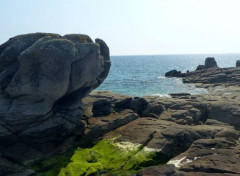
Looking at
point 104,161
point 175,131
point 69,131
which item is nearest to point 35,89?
point 69,131

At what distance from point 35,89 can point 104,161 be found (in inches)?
389

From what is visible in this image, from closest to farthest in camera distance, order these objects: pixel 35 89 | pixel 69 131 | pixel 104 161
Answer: pixel 104 161 < pixel 35 89 < pixel 69 131

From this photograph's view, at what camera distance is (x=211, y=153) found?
70.1 feet

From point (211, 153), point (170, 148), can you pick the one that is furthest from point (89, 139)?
point (211, 153)

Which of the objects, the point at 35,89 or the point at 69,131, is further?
the point at 69,131

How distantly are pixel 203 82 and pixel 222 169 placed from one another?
87.4 meters

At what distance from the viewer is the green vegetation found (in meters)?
23.2

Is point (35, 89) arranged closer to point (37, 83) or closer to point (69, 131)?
point (37, 83)

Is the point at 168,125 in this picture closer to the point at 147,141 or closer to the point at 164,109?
the point at 147,141

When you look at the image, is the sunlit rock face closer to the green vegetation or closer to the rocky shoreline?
the rocky shoreline

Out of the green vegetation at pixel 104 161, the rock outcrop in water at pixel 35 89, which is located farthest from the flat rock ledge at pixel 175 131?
the rock outcrop in water at pixel 35 89

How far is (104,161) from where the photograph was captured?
2489 cm

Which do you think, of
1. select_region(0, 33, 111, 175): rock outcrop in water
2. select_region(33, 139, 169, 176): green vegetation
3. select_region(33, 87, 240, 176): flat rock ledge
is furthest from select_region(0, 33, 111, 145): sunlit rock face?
select_region(33, 87, 240, 176): flat rock ledge

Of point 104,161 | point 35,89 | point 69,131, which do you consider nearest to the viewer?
→ point 104,161
